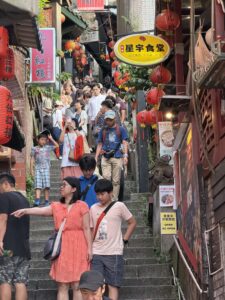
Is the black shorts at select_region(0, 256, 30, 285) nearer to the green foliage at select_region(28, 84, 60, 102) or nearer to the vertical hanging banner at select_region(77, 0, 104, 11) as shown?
the green foliage at select_region(28, 84, 60, 102)

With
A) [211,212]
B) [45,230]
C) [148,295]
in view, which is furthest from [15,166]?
[211,212]

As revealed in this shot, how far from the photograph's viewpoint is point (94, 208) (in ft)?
35.6

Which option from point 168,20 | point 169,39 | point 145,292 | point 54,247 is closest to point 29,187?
point 169,39

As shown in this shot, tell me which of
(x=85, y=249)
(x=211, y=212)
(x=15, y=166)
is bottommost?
(x=15, y=166)

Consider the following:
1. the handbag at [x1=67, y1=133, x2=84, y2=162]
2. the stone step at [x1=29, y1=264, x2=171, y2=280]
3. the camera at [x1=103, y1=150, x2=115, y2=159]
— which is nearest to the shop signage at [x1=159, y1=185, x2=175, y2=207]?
the stone step at [x1=29, y1=264, x2=171, y2=280]

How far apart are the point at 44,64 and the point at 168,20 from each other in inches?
276

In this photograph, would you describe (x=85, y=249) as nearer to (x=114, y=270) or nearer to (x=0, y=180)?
(x=114, y=270)

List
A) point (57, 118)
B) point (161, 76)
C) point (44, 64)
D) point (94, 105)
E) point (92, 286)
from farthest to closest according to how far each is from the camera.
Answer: point (57, 118) < point (94, 105) < point (44, 64) < point (161, 76) < point (92, 286)

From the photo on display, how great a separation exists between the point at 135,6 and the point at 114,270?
48.4 ft

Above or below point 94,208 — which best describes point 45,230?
below

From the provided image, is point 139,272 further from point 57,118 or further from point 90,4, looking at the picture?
point 90,4

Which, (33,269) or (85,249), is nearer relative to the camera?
(85,249)

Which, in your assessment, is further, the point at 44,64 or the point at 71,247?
the point at 44,64

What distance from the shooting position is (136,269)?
41.1 feet
